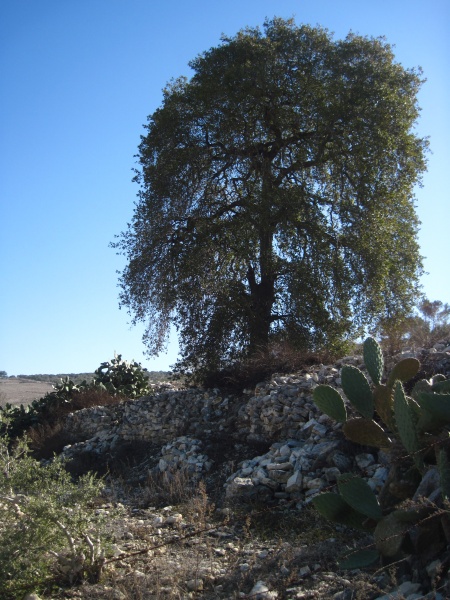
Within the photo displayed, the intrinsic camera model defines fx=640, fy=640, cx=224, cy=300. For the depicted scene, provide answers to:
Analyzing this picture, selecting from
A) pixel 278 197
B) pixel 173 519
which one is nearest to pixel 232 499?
pixel 173 519

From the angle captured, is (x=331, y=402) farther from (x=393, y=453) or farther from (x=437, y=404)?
(x=437, y=404)

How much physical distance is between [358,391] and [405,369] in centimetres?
66

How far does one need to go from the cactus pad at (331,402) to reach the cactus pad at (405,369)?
2.00ft

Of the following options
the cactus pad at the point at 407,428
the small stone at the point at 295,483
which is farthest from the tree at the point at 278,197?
the cactus pad at the point at 407,428

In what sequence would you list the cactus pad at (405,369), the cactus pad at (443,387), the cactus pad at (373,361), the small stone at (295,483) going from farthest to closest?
the small stone at (295,483) < the cactus pad at (373,361) < the cactus pad at (405,369) < the cactus pad at (443,387)

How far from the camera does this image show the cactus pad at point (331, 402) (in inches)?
248

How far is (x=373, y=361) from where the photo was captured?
6.79 metres

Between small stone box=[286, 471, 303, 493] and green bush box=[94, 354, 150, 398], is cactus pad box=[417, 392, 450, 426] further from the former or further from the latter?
green bush box=[94, 354, 150, 398]

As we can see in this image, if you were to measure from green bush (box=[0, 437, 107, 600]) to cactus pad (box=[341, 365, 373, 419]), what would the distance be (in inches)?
100

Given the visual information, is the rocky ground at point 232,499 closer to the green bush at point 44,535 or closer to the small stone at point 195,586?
the small stone at point 195,586

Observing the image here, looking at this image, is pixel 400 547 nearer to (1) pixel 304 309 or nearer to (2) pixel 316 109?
(1) pixel 304 309

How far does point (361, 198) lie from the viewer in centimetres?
1505

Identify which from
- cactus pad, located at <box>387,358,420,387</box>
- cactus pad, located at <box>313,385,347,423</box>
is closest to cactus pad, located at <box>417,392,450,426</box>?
cactus pad, located at <box>313,385,347,423</box>

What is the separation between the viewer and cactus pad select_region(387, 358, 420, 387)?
655 centimetres
